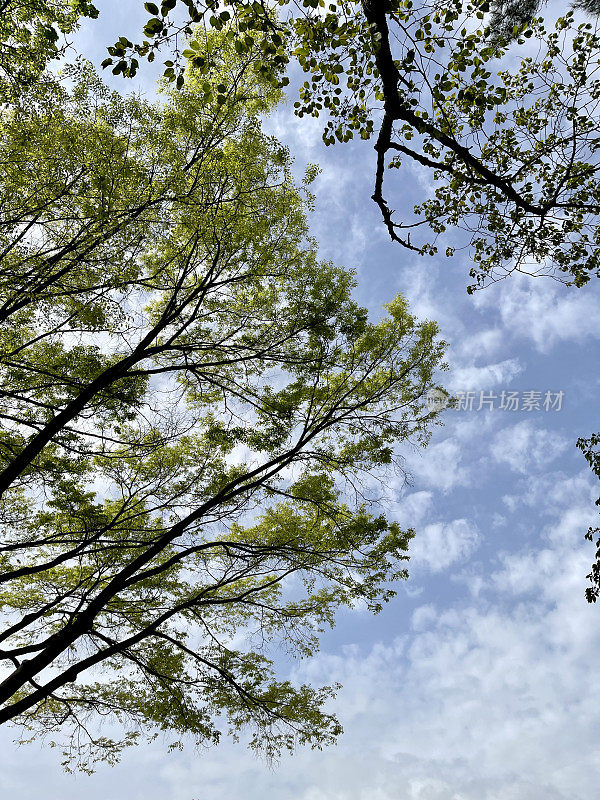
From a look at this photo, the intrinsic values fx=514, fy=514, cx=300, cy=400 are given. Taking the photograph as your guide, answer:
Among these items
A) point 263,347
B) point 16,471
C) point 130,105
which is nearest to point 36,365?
point 16,471

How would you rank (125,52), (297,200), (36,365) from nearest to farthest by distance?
(125,52) → (36,365) → (297,200)

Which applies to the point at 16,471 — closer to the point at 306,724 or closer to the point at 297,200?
the point at 297,200

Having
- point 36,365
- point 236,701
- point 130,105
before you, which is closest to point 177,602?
point 236,701

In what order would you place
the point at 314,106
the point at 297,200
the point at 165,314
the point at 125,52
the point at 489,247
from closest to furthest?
the point at 125,52 < the point at 314,106 < the point at 489,247 < the point at 165,314 < the point at 297,200

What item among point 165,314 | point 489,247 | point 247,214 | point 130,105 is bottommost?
point 489,247

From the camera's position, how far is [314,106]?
4.27 metres

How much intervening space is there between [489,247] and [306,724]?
8.35 m

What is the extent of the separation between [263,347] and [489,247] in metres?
3.95

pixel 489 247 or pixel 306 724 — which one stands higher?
pixel 489 247

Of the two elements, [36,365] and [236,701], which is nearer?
[36,365]

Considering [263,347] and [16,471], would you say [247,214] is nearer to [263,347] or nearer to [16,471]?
[263,347]

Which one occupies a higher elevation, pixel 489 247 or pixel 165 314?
pixel 165 314

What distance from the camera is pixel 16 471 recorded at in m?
6.39

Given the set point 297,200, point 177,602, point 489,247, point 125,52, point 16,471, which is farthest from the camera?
point 177,602
